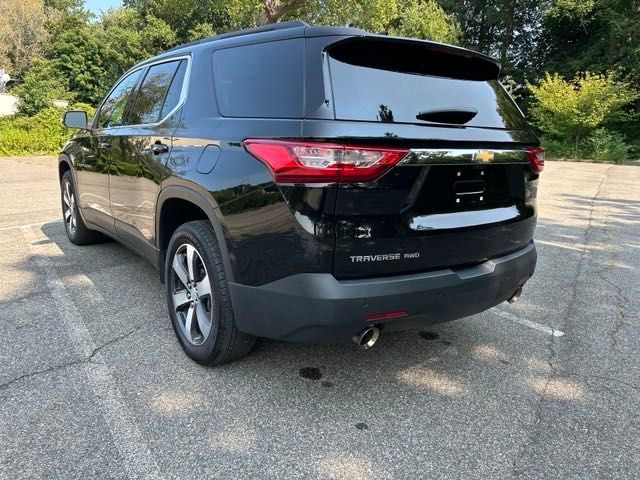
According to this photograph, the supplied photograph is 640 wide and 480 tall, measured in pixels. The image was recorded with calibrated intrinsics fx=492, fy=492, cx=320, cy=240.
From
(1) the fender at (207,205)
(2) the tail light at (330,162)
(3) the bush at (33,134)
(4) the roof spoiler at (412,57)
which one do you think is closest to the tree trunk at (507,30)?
(3) the bush at (33,134)

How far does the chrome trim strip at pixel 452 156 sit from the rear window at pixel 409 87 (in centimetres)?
18

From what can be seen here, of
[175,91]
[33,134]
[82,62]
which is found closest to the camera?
[175,91]

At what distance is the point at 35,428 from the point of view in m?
2.26

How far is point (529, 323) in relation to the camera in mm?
3650

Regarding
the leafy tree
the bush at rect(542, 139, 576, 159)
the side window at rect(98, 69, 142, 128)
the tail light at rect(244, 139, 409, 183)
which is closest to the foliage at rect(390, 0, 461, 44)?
the bush at rect(542, 139, 576, 159)

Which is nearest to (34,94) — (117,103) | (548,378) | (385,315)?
(117,103)

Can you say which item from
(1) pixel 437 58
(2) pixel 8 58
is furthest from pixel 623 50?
(2) pixel 8 58

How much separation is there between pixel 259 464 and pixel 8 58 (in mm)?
41168

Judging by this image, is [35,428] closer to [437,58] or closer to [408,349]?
[408,349]

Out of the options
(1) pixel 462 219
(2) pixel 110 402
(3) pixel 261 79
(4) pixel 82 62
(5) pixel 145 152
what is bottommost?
(2) pixel 110 402

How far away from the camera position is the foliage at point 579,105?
22.5 m

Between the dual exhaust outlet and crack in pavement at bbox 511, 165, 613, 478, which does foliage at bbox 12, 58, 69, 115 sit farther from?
the dual exhaust outlet

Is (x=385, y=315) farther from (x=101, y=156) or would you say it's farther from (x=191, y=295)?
(x=101, y=156)

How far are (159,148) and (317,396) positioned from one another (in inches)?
70.7
